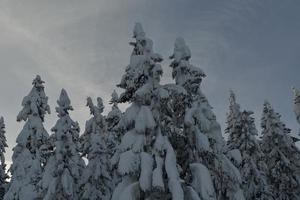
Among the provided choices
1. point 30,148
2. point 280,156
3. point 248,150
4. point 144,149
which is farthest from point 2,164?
point 144,149

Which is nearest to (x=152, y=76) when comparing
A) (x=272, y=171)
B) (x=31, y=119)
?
(x=31, y=119)

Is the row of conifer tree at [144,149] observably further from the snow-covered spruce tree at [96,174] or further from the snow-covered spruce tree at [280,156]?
the snow-covered spruce tree at [280,156]

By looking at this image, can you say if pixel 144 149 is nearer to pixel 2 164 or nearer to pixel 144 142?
pixel 144 142

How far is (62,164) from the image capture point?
1211 inches

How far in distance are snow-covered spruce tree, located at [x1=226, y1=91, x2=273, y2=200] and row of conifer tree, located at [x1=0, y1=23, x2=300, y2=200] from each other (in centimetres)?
14

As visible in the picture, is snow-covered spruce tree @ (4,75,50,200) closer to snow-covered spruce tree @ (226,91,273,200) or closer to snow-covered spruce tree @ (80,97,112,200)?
snow-covered spruce tree @ (80,97,112,200)

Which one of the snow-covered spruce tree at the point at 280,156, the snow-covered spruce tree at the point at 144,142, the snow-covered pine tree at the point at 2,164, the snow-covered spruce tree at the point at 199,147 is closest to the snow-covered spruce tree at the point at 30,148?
the snow-covered pine tree at the point at 2,164

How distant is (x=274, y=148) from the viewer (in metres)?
47.5

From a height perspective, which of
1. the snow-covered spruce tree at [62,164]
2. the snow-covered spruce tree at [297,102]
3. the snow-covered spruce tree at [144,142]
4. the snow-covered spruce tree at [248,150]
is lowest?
the snow-covered spruce tree at [144,142]

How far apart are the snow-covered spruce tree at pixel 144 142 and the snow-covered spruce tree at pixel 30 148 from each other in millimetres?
17388

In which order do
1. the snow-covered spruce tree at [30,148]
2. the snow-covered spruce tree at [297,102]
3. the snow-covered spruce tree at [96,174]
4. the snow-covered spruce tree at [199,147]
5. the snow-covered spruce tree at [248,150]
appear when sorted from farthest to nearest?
the snow-covered spruce tree at [297,102], the snow-covered spruce tree at [248,150], the snow-covered spruce tree at [96,174], the snow-covered spruce tree at [30,148], the snow-covered spruce tree at [199,147]

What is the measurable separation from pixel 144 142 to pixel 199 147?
281cm

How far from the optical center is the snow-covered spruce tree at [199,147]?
18906mm

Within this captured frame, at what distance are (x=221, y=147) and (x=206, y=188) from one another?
5.14m
